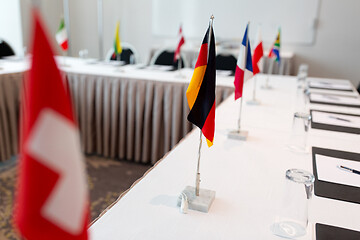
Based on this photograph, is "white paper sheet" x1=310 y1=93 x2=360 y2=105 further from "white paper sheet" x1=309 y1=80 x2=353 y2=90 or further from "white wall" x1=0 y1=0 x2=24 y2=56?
"white wall" x1=0 y1=0 x2=24 y2=56

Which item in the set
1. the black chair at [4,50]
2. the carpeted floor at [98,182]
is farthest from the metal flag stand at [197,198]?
the black chair at [4,50]

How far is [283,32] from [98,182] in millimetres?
3800

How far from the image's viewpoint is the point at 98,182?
2533mm

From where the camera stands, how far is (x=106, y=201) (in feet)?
7.39

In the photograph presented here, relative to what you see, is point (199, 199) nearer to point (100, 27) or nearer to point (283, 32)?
point (283, 32)

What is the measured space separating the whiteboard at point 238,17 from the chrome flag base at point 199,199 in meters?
4.50

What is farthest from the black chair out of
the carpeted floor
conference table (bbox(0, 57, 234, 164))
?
the carpeted floor

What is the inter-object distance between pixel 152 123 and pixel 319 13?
3477 millimetres

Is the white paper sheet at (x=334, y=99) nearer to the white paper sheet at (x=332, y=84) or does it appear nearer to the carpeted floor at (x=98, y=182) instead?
the white paper sheet at (x=332, y=84)

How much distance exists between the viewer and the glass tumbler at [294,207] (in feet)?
2.80

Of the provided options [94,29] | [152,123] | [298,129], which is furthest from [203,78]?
[94,29]

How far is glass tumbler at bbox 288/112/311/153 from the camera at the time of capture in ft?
4.63

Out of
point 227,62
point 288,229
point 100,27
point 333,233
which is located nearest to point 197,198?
point 288,229

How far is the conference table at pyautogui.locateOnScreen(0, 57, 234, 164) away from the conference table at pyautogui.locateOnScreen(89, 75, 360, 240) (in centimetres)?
94
